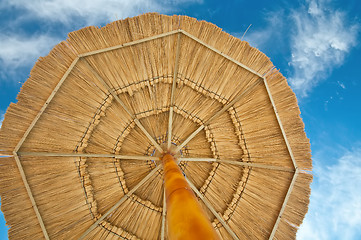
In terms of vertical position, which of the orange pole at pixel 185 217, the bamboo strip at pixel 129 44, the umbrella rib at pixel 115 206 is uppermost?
the bamboo strip at pixel 129 44

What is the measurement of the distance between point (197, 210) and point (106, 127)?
2.91m

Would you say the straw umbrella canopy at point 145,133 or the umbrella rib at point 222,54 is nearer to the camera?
the straw umbrella canopy at point 145,133

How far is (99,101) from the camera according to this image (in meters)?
3.82

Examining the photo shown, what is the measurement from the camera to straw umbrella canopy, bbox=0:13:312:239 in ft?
11.2

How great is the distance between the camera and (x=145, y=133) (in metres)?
4.05

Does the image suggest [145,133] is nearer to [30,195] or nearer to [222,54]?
[222,54]

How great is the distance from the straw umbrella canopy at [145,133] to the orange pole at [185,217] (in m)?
1.90

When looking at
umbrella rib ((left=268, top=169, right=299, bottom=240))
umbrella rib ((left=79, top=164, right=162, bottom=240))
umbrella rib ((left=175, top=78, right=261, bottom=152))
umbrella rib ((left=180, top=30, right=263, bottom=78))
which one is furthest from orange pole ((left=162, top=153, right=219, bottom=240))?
umbrella rib ((left=268, top=169, right=299, bottom=240))

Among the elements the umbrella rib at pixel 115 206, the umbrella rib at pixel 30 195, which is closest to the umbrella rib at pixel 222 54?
the umbrella rib at pixel 115 206

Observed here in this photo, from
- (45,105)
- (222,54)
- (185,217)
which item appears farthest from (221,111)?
(45,105)

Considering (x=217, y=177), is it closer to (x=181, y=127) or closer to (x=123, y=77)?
(x=181, y=127)

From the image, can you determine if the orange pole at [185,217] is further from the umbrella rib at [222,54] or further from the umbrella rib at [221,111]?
the umbrella rib at [222,54]

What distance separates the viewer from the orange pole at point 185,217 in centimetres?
146

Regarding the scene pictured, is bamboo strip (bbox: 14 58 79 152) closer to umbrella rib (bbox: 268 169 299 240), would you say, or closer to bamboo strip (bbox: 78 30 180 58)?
bamboo strip (bbox: 78 30 180 58)
